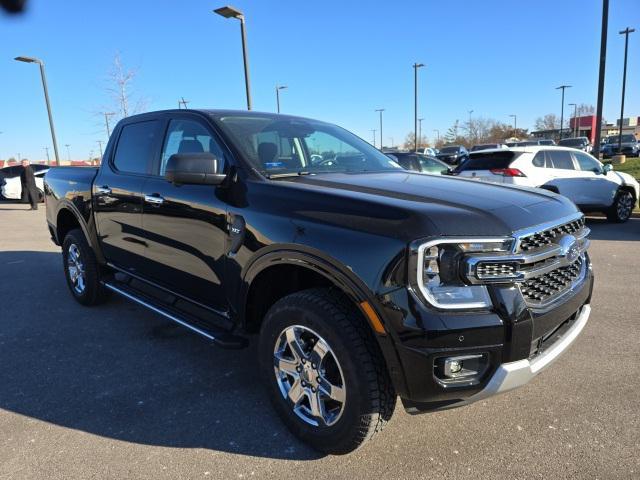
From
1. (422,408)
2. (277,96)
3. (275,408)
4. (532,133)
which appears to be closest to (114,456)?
(275,408)

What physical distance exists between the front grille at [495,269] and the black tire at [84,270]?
4006 millimetres

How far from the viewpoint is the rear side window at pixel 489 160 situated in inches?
392

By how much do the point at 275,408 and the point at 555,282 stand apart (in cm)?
168

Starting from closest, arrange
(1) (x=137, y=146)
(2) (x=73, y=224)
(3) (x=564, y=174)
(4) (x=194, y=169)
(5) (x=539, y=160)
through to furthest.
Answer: (4) (x=194, y=169)
(1) (x=137, y=146)
(2) (x=73, y=224)
(5) (x=539, y=160)
(3) (x=564, y=174)

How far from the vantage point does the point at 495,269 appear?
2.21 metres

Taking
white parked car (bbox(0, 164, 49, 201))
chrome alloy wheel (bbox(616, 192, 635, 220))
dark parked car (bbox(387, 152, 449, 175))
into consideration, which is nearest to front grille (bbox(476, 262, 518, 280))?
chrome alloy wheel (bbox(616, 192, 635, 220))

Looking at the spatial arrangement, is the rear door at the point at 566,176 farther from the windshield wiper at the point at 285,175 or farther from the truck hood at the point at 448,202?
the windshield wiper at the point at 285,175

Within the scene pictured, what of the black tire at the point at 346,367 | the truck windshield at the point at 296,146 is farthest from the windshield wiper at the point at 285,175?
the black tire at the point at 346,367

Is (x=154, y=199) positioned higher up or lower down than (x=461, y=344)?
higher up

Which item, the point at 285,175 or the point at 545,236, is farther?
the point at 285,175

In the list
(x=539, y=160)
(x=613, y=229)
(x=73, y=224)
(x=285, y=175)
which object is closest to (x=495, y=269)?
(x=285, y=175)

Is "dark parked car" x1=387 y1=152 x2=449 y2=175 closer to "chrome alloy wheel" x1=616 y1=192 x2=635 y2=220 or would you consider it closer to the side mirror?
"chrome alloy wheel" x1=616 y1=192 x2=635 y2=220

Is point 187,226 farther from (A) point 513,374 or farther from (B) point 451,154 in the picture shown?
(B) point 451,154

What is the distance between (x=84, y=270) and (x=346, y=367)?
11.9 feet
